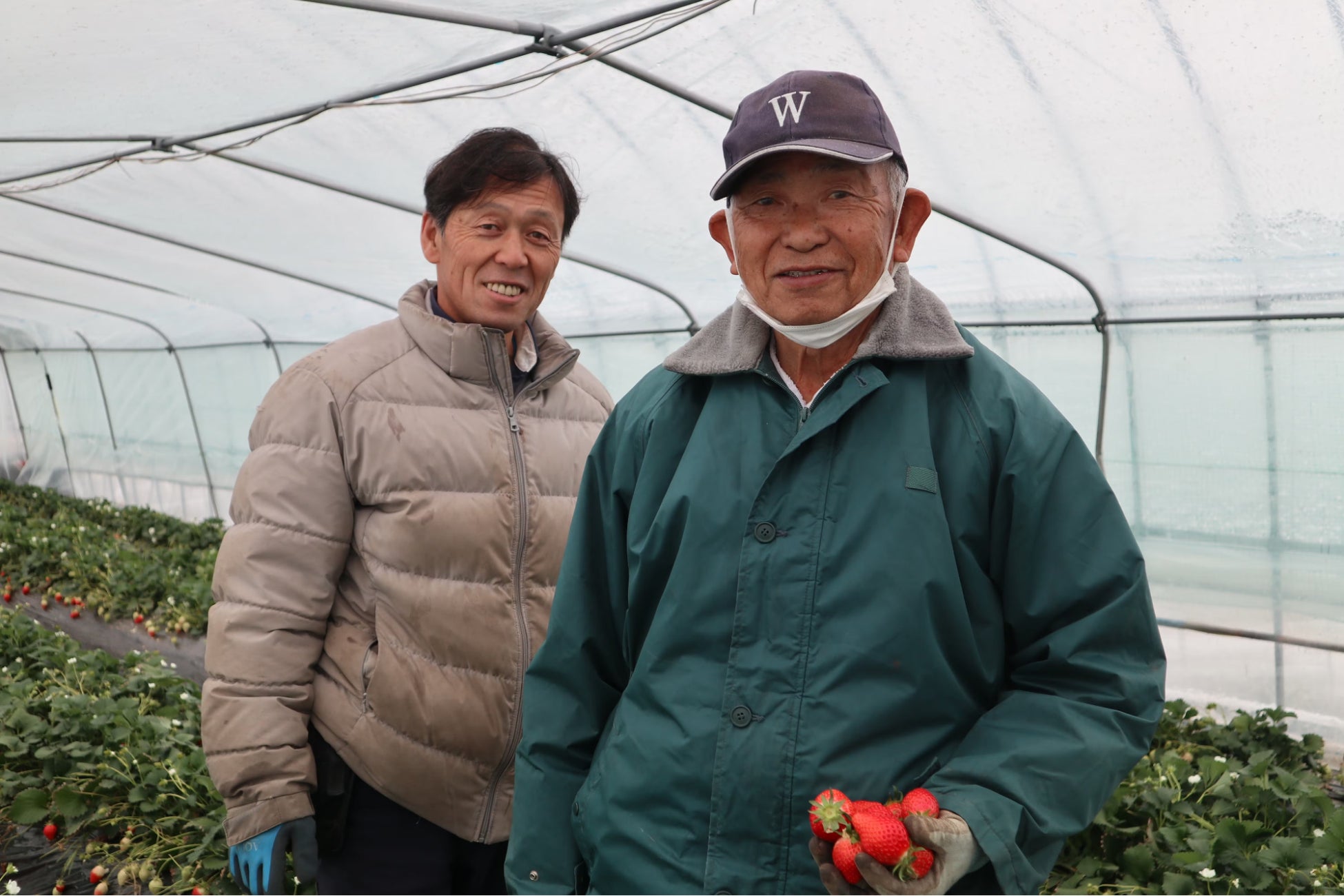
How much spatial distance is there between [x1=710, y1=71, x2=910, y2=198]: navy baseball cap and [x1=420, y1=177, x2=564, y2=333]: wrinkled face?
0.95 meters

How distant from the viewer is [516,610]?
2258 millimetres

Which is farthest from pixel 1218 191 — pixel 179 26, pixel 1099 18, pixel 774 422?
pixel 179 26

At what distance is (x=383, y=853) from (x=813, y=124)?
1.69 metres

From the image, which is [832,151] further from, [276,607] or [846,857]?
[276,607]

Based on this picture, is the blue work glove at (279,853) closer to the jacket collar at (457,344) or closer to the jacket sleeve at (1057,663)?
the jacket collar at (457,344)

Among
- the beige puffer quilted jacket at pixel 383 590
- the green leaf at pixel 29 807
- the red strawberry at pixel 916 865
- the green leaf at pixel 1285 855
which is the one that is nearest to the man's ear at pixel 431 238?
the beige puffer quilted jacket at pixel 383 590

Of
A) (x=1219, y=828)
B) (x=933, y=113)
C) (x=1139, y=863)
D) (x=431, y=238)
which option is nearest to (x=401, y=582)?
(x=431, y=238)

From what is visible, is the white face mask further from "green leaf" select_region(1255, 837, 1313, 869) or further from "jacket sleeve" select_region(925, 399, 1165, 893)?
"green leaf" select_region(1255, 837, 1313, 869)

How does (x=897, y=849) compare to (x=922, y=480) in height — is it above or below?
below

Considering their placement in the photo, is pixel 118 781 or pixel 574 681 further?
pixel 118 781

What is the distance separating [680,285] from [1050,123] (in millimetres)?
3154

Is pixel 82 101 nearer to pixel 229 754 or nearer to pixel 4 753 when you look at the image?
pixel 4 753

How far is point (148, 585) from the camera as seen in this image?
24.9 feet

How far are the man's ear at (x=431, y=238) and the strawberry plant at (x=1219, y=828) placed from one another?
2.38m
